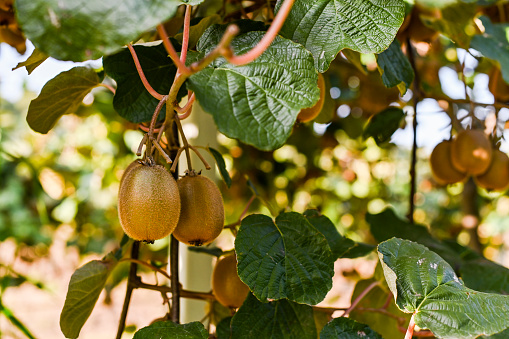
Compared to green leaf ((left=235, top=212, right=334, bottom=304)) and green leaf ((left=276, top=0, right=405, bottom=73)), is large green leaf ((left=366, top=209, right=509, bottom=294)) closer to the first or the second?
green leaf ((left=235, top=212, right=334, bottom=304))

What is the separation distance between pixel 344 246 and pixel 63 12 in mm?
563

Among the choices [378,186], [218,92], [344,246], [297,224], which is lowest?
[378,186]

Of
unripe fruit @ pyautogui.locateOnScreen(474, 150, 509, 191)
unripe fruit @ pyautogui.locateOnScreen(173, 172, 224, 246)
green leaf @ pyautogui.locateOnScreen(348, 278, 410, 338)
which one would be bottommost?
green leaf @ pyautogui.locateOnScreen(348, 278, 410, 338)

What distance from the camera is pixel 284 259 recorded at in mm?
595

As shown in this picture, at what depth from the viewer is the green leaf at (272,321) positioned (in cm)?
63

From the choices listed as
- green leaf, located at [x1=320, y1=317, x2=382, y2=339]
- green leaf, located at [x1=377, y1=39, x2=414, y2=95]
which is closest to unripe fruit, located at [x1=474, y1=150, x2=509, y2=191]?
green leaf, located at [x1=377, y1=39, x2=414, y2=95]

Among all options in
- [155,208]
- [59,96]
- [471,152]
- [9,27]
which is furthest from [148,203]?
[471,152]

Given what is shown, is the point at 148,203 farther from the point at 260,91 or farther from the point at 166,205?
the point at 260,91

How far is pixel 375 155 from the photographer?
9.11 ft

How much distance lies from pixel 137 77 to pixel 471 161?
832 millimetres

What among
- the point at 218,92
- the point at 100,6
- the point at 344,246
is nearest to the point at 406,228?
the point at 344,246

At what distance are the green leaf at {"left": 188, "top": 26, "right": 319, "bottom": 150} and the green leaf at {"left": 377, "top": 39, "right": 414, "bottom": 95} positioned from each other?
0.73 feet

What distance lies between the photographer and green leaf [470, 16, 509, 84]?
0.81m

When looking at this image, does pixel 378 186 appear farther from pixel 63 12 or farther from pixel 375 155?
pixel 63 12
